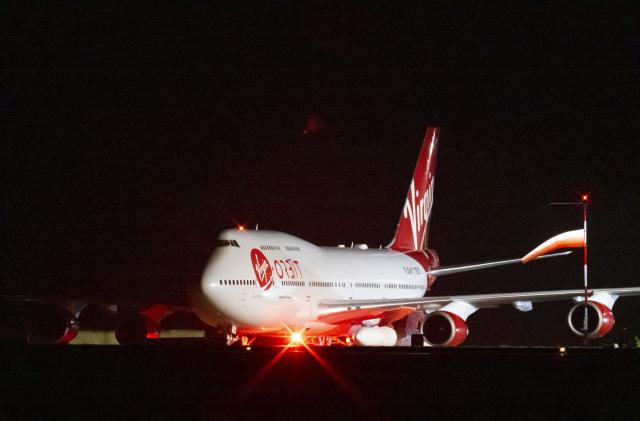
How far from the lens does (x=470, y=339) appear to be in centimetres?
6438

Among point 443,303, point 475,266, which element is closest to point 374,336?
point 443,303

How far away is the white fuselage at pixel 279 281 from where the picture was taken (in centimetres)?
3791

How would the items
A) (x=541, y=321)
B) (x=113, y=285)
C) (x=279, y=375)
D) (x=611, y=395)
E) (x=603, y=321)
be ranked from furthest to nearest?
1. (x=541, y=321)
2. (x=113, y=285)
3. (x=603, y=321)
4. (x=279, y=375)
5. (x=611, y=395)

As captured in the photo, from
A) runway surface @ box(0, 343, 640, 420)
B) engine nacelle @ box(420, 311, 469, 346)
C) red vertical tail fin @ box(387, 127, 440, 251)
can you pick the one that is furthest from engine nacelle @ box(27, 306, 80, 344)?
red vertical tail fin @ box(387, 127, 440, 251)

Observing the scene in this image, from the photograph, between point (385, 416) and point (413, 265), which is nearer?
point (385, 416)

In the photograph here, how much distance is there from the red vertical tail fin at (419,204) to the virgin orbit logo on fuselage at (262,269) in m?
16.5

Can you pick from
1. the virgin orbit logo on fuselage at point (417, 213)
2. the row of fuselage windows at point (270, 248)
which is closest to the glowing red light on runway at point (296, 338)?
the row of fuselage windows at point (270, 248)

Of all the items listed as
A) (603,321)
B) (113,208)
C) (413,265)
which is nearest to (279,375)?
(603,321)

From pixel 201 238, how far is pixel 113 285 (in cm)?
876

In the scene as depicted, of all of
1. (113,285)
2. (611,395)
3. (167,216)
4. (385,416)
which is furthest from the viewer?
(167,216)

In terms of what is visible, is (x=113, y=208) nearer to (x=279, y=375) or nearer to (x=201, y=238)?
(x=201, y=238)

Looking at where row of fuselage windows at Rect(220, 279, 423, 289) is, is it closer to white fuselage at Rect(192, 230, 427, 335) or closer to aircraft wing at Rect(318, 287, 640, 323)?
white fuselage at Rect(192, 230, 427, 335)

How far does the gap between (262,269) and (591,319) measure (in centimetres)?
1282

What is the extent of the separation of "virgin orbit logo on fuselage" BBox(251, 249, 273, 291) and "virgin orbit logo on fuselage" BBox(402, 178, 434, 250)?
57.6 ft
